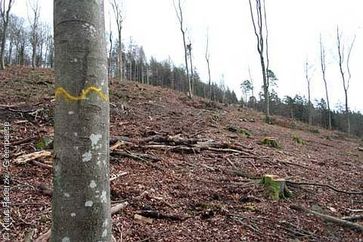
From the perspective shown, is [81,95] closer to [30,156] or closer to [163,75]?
[30,156]

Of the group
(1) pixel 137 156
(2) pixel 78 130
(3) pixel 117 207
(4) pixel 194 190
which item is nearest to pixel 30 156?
(1) pixel 137 156

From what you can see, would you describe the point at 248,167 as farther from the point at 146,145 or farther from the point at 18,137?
the point at 18,137

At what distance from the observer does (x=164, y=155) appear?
27.0 ft

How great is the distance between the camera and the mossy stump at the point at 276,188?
6071 millimetres

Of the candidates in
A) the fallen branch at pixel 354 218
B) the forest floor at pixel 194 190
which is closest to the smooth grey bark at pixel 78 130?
the forest floor at pixel 194 190

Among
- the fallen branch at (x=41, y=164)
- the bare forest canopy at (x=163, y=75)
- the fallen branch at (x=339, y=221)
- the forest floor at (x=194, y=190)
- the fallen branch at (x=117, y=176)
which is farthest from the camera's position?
the bare forest canopy at (x=163, y=75)

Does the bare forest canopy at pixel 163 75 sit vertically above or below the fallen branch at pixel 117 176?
above

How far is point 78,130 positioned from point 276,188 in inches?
210

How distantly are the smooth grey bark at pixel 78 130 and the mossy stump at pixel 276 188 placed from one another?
5030 mm

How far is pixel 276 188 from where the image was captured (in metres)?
6.16

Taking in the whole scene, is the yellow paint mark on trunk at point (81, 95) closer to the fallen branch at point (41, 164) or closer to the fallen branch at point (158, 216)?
the fallen branch at point (158, 216)

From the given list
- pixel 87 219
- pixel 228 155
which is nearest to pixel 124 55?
pixel 228 155

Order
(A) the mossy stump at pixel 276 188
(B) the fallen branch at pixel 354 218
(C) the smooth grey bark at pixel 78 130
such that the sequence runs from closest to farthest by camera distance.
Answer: (C) the smooth grey bark at pixel 78 130 → (B) the fallen branch at pixel 354 218 → (A) the mossy stump at pixel 276 188

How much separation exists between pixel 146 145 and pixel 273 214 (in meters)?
4.12
